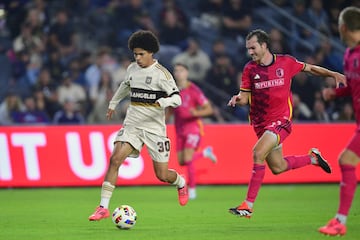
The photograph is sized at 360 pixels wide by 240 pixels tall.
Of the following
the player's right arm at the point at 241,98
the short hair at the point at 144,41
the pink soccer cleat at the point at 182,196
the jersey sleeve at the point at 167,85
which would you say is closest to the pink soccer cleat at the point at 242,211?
the player's right arm at the point at 241,98

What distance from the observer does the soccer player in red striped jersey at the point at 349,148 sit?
27.1 ft

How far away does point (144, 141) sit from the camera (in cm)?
1055

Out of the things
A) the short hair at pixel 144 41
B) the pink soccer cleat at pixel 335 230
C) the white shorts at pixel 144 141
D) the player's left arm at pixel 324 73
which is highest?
the short hair at pixel 144 41

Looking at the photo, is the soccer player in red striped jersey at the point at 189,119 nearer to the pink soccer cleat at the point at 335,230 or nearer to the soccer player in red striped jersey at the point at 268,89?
the soccer player in red striped jersey at the point at 268,89

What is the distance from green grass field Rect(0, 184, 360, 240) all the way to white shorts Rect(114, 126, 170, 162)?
0.84 m

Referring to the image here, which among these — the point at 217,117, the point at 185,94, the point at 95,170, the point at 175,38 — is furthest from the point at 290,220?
the point at 175,38

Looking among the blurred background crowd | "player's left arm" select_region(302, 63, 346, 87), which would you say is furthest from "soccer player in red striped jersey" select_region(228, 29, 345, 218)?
the blurred background crowd

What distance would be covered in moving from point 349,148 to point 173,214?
400 cm

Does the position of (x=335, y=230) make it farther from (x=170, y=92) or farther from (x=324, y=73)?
(x=170, y=92)

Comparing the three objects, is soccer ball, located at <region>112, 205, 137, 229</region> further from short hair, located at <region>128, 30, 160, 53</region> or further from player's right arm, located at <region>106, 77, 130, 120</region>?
short hair, located at <region>128, 30, 160, 53</region>

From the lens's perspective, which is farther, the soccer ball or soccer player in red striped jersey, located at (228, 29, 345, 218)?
soccer player in red striped jersey, located at (228, 29, 345, 218)

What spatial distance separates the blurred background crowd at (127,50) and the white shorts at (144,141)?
29.7ft

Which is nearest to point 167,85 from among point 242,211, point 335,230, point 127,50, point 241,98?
point 241,98

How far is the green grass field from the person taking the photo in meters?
9.12
